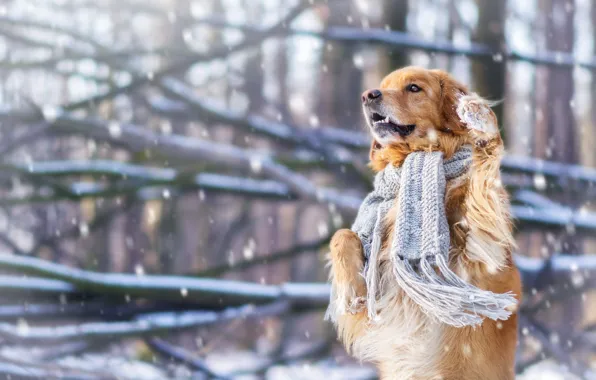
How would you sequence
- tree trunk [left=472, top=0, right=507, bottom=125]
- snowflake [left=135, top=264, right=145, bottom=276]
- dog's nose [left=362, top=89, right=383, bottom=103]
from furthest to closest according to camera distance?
snowflake [left=135, top=264, right=145, bottom=276]
tree trunk [left=472, top=0, right=507, bottom=125]
dog's nose [left=362, top=89, right=383, bottom=103]

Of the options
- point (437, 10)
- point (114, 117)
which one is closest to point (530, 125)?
point (437, 10)

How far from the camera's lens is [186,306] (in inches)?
68.8

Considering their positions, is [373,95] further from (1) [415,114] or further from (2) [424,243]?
(2) [424,243]

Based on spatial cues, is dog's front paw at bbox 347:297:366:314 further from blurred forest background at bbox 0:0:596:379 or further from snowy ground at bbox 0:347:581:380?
snowy ground at bbox 0:347:581:380

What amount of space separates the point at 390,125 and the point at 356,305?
0.25m

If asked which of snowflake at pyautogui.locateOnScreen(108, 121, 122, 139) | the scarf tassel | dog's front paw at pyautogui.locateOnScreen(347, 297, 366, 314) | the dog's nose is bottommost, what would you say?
dog's front paw at pyautogui.locateOnScreen(347, 297, 366, 314)

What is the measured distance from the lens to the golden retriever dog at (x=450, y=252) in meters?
0.72

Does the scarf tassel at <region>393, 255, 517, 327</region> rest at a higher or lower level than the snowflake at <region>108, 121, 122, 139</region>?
lower

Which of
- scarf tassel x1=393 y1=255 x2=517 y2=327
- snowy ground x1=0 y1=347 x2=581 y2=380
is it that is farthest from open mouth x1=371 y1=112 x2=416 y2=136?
snowy ground x1=0 y1=347 x2=581 y2=380

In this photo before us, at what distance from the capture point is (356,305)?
28.9 inches

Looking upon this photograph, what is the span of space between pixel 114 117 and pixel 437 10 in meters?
1.05

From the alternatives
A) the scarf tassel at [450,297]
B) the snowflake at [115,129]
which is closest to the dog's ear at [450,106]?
the scarf tassel at [450,297]

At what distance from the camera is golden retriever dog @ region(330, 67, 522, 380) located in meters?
0.72

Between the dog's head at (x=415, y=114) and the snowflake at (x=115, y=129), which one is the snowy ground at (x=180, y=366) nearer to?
the snowflake at (x=115, y=129)
